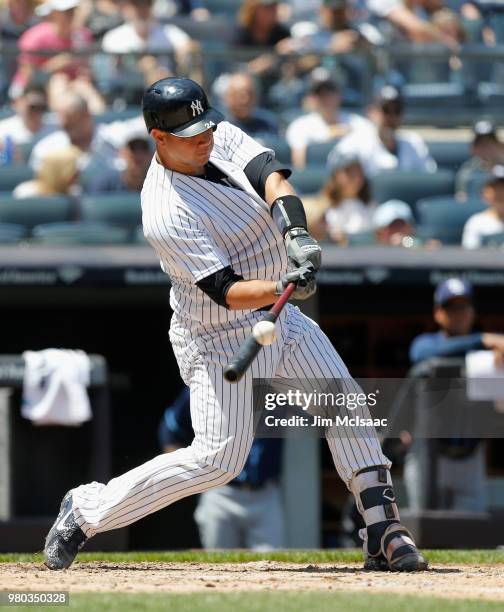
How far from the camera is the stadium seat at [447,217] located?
336 inches

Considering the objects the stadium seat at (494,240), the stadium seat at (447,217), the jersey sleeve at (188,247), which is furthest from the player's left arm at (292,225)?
the stadium seat at (447,217)

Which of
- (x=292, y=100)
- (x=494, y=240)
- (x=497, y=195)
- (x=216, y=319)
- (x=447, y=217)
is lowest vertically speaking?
(x=216, y=319)

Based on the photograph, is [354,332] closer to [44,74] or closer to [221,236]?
[44,74]

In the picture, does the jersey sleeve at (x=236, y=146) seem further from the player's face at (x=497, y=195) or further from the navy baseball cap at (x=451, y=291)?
the player's face at (x=497, y=195)

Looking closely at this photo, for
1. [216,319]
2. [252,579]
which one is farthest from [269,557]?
[216,319]

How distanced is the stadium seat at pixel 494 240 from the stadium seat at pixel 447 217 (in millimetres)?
226

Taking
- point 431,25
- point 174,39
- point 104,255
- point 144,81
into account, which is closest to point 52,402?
point 104,255

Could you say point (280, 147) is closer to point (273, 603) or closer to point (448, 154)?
point (448, 154)

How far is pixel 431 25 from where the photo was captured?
11180mm

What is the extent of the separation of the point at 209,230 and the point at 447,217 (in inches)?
172

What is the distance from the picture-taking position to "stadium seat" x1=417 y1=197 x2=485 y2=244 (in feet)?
28.0

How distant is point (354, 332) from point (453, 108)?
A: 95.2 inches

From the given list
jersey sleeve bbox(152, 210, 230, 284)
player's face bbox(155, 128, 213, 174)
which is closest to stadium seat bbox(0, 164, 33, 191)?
player's face bbox(155, 128, 213, 174)

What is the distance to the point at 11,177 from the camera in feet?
28.6
